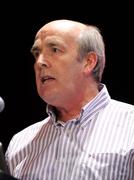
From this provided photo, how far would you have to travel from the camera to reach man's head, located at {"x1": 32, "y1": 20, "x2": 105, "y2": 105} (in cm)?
162

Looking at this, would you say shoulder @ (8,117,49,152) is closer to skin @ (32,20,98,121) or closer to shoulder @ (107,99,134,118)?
skin @ (32,20,98,121)

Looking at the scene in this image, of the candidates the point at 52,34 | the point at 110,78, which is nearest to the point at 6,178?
the point at 52,34

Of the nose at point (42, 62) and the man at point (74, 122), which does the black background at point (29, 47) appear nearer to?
the man at point (74, 122)

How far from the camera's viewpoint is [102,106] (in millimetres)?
1665

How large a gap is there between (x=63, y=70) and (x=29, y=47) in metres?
0.96

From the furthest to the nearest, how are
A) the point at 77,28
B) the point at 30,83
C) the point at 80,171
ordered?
the point at 30,83
the point at 77,28
the point at 80,171

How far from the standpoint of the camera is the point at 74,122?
5.29 ft

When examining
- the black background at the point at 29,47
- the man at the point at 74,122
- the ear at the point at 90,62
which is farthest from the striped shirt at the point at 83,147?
the black background at the point at 29,47

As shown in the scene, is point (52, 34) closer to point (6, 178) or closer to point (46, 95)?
point (46, 95)

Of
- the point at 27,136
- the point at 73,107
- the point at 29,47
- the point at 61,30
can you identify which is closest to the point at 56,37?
the point at 61,30

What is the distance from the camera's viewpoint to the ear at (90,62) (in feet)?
5.68

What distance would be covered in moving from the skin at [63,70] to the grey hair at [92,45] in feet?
0.06

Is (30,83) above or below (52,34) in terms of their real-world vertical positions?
below

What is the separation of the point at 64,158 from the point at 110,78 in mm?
998
